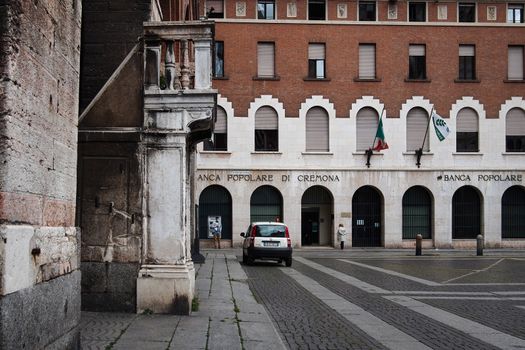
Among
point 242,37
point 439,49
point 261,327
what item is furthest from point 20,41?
point 439,49

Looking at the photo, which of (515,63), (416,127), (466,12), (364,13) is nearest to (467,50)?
(466,12)

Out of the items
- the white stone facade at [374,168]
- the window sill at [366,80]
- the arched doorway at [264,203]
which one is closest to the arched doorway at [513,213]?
the white stone facade at [374,168]

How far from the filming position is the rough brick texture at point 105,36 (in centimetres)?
1088

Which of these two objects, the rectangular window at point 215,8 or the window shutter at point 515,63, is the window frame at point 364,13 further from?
the window shutter at point 515,63

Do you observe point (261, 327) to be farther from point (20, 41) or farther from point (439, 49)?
point (439, 49)

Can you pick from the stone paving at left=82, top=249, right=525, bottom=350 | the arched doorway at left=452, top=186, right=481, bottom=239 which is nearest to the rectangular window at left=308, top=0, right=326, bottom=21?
the arched doorway at left=452, top=186, right=481, bottom=239

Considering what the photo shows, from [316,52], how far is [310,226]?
33.4 ft

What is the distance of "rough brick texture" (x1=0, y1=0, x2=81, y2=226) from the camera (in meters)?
4.13

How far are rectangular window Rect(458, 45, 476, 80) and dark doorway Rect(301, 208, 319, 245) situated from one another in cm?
1189

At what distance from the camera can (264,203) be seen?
35.8 metres

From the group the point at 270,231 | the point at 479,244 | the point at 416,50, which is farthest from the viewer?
the point at 416,50

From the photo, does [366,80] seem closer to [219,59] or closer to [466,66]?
[466,66]

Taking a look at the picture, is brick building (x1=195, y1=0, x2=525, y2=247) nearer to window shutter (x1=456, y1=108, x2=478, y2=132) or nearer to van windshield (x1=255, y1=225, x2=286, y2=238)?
window shutter (x1=456, y1=108, x2=478, y2=132)

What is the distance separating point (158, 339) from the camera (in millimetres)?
7863
